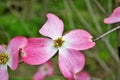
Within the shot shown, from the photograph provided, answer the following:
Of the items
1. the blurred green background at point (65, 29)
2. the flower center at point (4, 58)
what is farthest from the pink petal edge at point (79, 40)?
the blurred green background at point (65, 29)

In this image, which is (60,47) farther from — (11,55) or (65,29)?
(65,29)

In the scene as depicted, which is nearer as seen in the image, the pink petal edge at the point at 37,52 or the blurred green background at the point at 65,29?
the pink petal edge at the point at 37,52

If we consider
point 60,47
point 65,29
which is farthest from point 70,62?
point 65,29

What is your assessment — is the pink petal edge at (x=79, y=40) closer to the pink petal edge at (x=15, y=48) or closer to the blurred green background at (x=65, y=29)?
the pink petal edge at (x=15, y=48)

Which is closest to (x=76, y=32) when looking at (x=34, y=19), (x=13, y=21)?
(x=34, y=19)

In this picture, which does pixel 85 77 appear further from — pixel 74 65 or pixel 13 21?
pixel 13 21

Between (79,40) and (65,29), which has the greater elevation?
(79,40)
